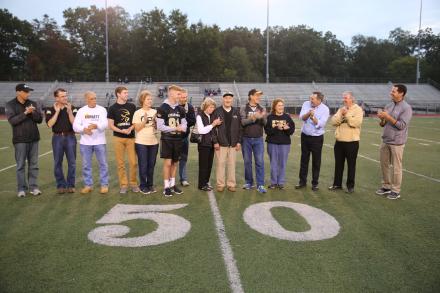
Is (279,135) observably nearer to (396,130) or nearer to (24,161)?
(396,130)

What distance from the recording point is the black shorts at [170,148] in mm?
6605

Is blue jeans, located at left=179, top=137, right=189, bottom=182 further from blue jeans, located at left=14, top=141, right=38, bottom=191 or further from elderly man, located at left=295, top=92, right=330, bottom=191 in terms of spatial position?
blue jeans, located at left=14, top=141, right=38, bottom=191

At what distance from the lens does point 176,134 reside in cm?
662

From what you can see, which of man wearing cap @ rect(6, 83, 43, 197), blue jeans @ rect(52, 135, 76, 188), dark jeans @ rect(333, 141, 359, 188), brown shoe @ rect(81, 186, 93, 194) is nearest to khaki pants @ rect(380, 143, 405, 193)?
dark jeans @ rect(333, 141, 359, 188)

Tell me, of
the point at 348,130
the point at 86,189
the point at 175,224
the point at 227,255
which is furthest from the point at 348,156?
the point at 86,189

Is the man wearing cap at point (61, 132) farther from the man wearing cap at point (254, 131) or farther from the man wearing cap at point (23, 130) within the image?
the man wearing cap at point (254, 131)

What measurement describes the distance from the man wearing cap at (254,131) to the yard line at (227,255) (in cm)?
143

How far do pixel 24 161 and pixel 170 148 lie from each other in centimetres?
268

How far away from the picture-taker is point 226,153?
23.1ft

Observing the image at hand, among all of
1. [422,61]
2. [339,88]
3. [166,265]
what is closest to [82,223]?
[166,265]

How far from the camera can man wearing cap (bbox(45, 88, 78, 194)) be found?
6.63 meters

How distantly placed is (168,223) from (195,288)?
186 centimetres

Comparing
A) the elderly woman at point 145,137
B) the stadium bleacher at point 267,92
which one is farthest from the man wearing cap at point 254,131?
the stadium bleacher at point 267,92

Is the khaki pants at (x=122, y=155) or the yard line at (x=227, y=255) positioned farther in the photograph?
the khaki pants at (x=122, y=155)
